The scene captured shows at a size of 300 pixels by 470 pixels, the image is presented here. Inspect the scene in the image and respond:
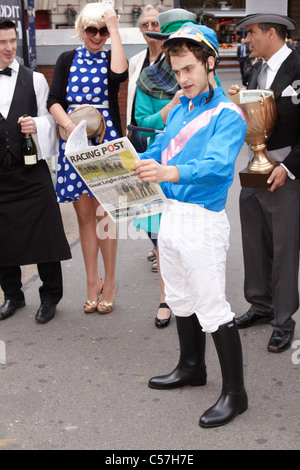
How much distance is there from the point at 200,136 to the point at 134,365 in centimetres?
161

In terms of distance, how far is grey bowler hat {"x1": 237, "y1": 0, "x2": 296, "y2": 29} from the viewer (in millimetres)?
3707

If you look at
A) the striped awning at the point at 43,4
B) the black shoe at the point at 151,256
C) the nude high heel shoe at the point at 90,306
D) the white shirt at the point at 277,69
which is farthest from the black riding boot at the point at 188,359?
the striped awning at the point at 43,4

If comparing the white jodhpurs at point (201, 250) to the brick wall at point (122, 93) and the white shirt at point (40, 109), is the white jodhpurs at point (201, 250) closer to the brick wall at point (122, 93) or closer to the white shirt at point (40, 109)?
the white shirt at point (40, 109)

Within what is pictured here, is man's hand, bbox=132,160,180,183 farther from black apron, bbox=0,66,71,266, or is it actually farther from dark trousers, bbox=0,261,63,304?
dark trousers, bbox=0,261,63,304

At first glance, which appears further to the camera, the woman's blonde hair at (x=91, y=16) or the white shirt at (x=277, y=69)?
the woman's blonde hair at (x=91, y=16)

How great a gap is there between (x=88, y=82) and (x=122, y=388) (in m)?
2.07

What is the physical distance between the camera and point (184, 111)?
10.1 feet

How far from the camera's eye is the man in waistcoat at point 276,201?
371cm

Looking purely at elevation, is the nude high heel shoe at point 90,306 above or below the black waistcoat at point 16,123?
below

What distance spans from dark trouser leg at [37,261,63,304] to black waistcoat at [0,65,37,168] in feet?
2.58

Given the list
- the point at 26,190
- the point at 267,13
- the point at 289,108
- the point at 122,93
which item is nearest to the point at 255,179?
the point at 289,108

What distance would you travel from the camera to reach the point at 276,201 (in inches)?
154

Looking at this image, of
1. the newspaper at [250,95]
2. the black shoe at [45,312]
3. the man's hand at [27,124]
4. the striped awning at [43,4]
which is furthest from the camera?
the striped awning at [43,4]
